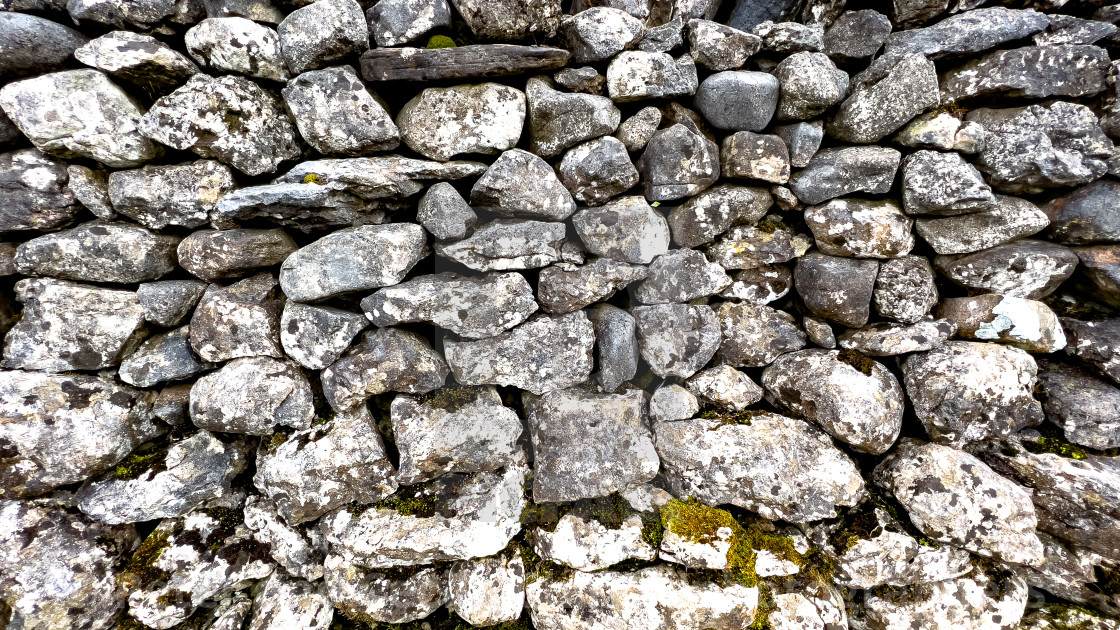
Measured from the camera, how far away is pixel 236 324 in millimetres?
3283

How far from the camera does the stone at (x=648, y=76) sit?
3.20 metres

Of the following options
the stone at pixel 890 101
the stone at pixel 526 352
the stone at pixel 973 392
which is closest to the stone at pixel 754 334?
the stone at pixel 973 392

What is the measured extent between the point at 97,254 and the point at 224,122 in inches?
61.6

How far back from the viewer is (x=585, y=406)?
347 cm

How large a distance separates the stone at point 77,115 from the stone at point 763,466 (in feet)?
16.8

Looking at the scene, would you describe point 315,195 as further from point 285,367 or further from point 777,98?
point 777,98

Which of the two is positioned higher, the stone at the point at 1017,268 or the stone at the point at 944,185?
the stone at the point at 944,185

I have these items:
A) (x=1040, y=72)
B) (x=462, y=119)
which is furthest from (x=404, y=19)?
(x=1040, y=72)

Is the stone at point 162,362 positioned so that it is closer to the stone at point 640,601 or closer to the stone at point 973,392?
the stone at point 640,601

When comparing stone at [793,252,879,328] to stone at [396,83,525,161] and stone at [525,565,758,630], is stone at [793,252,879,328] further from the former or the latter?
stone at [396,83,525,161]

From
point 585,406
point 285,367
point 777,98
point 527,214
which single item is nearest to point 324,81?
point 527,214

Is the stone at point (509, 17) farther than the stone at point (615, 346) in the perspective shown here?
No

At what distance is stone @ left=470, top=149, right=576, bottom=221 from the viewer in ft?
10.4

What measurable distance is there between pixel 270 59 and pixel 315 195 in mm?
1198
